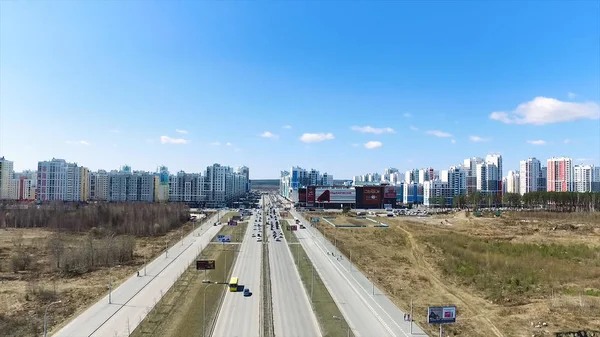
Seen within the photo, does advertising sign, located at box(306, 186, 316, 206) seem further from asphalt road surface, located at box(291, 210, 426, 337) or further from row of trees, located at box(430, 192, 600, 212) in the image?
asphalt road surface, located at box(291, 210, 426, 337)

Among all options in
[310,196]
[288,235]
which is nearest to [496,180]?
[310,196]

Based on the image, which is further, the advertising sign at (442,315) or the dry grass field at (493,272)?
the dry grass field at (493,272)

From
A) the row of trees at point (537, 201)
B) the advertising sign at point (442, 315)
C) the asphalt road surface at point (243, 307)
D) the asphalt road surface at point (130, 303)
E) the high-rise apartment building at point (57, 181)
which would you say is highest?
the high-rise apartment building at point (57, 181)

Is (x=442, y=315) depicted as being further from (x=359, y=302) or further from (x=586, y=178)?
(x=586, y=178)

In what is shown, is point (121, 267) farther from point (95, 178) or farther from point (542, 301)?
point (95, 178)

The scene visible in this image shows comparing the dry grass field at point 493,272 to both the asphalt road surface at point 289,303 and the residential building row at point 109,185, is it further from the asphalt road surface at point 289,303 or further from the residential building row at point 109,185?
the residential building row at point 109,185

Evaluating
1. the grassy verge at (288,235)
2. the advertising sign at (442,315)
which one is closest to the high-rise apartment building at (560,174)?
the grassy verge at (288,235)

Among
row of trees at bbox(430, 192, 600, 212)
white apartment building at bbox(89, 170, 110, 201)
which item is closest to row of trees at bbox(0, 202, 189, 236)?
white apartment building at bbox(89, 170, 110, 201)
